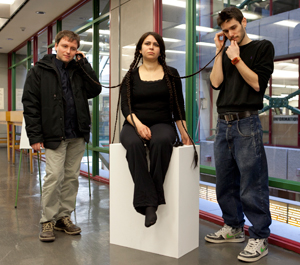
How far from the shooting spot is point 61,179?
9.45 feet

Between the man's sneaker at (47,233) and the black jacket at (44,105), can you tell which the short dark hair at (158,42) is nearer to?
the black jacket at (44,105)

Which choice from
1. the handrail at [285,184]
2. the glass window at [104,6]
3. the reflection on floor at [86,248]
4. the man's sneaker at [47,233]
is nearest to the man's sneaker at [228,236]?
the reflection on floor at [86,248]

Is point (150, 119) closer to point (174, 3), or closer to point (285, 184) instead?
point (285, 184)

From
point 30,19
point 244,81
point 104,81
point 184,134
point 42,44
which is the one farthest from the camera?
point 42,44

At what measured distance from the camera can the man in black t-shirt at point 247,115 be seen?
7.89ft

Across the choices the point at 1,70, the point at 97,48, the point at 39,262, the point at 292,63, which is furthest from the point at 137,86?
the point at 1,70

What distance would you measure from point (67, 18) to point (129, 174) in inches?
208

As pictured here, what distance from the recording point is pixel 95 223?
329cm

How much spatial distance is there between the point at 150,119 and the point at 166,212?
68 centimetres

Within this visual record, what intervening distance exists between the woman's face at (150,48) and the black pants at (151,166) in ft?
1.89

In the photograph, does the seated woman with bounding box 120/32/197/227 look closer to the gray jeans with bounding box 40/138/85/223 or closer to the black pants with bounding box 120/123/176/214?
the black pants with bounding box 120/123/176/214

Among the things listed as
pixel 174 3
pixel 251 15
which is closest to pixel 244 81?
pixel 251 15

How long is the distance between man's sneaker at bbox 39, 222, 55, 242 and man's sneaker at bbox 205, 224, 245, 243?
48.6 inches

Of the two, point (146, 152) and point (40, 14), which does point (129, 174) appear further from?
point (40, 14)
